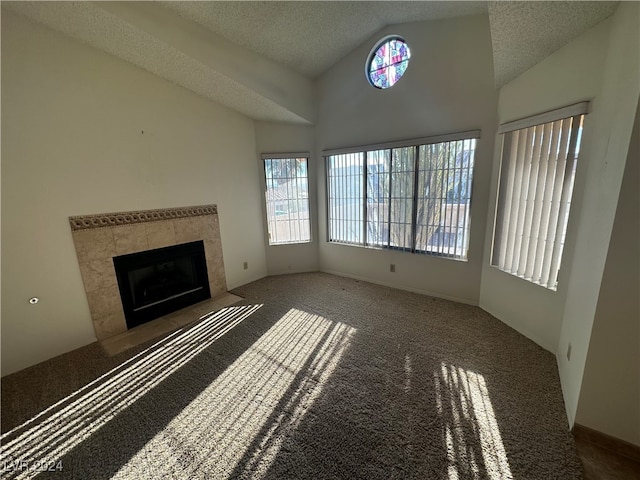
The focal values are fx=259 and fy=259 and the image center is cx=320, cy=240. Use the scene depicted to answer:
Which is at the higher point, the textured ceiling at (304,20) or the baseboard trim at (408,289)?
the textured ceiling at (304,20)

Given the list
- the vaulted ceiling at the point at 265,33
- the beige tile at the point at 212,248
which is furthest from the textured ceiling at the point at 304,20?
the beige tile at the point at 212,248

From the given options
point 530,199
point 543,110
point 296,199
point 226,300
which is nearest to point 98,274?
point 226,300

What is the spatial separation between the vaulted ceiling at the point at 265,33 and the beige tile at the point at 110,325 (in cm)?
275

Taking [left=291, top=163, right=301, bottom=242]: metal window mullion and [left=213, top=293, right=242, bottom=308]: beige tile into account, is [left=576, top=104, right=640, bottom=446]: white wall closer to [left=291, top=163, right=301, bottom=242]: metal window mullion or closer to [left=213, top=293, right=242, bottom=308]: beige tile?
[left=213, top=293, right=242, bottom=308]: beige tile

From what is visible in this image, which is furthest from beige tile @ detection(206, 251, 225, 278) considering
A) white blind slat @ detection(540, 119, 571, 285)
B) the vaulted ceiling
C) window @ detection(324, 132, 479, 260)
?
white blind slat @ detection(540, 119, 571, 285)

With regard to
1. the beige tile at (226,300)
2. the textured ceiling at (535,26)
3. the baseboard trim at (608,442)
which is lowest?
the baseboard trim at (608,442)

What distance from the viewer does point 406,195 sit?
354 centimetres

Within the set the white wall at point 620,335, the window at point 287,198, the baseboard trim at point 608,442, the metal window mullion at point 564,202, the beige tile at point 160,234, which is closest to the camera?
the white wall at point 620,335

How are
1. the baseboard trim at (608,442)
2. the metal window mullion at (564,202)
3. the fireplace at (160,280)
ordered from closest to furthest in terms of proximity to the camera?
the baseboard trim at (608,442)
the metal window mullion at (564,202)
the fireplace at (160,280)

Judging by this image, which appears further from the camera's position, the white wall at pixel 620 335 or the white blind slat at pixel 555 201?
the white blind slat at pixel 555 201

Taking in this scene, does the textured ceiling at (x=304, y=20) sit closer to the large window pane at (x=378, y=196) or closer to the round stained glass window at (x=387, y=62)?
the round stained glass window at (x=387, y=62)

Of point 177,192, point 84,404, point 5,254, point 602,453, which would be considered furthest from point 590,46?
point 5,254

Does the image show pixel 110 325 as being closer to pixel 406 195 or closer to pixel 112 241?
pixel 112 241

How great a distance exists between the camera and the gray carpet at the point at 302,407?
58.1 inches
